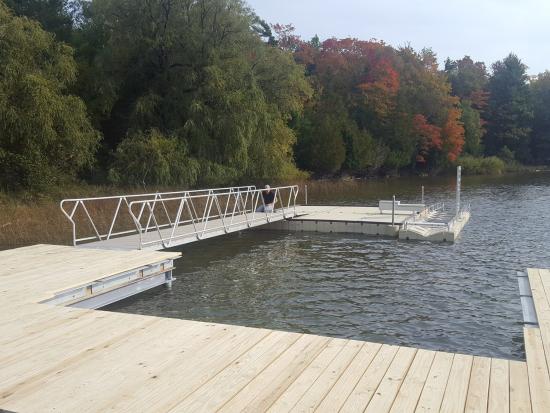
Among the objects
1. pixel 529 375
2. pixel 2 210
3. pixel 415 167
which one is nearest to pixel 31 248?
pixel 2 210

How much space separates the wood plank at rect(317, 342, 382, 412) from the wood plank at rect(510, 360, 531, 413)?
119 centimetres

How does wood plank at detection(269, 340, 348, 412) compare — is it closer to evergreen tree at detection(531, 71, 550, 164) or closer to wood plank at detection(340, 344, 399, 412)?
wood plank at detection(340, 344, 399, 412)

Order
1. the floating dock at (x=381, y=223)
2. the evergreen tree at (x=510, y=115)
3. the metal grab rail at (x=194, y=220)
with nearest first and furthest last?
the metal grab rail at (x=194, y=220) → the floating dock at (x=381, y=223) → the evergreen tree at (x=510, y=115)

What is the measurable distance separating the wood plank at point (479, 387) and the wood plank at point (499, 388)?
1.4 inches

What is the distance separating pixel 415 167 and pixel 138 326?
53.9 m

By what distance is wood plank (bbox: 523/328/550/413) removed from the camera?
4.06 metres

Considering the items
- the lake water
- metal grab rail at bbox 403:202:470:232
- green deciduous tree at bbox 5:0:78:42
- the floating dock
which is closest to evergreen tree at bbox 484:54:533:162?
metal grab rail at bbox 403:202:470:232

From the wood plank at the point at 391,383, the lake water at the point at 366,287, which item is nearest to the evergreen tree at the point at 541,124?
the lake water at the point at 366,287

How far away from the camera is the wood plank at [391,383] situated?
396 cm

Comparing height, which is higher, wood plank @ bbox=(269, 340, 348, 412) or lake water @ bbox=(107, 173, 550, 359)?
wood plank @ bbox=(269, 340, 348, 412)

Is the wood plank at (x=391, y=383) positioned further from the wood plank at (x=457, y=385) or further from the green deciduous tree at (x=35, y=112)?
the green deciduous tree at (x=35, y=112)

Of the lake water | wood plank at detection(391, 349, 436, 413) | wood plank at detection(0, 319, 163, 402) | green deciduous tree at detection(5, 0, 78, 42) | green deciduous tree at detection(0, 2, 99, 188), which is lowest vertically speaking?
the lake water

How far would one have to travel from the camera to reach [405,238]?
54.0ft

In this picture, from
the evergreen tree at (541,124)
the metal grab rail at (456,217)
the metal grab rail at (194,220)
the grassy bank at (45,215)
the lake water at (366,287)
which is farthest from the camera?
the evergreen tree at (541,124)
